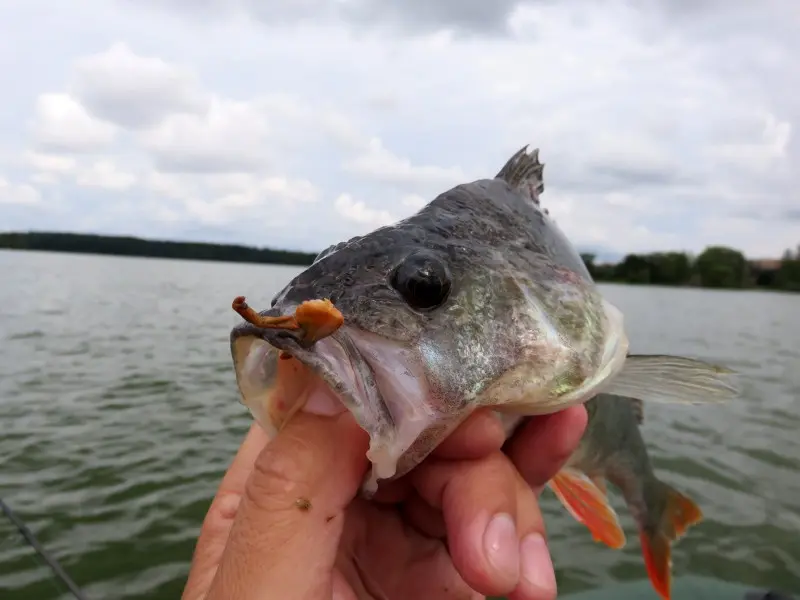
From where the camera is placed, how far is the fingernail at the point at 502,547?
149 cm

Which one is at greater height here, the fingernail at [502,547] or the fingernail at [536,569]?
the fingernail at [502,547]

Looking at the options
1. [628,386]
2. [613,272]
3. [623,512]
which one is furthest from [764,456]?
[613,272]

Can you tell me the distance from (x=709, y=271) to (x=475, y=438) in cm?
9000

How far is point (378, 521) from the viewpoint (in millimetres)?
2197

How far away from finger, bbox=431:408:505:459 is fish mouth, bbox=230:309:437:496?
0.18 metres

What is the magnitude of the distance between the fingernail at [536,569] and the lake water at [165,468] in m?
4.28

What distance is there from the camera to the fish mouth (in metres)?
1.35

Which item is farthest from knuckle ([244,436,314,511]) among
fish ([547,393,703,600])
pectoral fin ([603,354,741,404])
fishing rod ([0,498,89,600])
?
fishing rod ([0,498,89,600])

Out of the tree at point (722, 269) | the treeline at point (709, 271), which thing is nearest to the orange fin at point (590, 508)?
the treeline at point (709, 271)

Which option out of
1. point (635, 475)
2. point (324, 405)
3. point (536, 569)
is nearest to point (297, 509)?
point (324, 405)

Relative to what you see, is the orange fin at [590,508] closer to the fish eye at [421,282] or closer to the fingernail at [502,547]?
the fingernail at [502,547]

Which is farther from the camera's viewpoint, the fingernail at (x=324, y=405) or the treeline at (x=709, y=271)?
the treeline at (x=709, y=271)

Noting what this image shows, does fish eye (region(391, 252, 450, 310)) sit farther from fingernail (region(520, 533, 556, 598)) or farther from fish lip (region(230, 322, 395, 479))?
fingernail (region(520, 533, 556, 598))

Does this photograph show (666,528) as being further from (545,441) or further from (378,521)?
(378,521)
